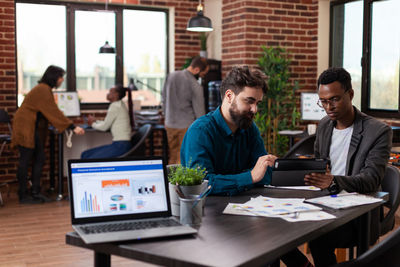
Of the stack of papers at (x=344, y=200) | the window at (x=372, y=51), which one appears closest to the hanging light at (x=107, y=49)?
the window at (x=372, y=51)

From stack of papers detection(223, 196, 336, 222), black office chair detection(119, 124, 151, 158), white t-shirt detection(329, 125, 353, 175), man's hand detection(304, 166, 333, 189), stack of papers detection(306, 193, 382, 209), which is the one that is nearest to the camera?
stack of papers detection(223, 196, 336, 222)

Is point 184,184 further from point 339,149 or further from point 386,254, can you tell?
point 339,149

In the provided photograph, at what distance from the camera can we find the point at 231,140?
8.78 ft

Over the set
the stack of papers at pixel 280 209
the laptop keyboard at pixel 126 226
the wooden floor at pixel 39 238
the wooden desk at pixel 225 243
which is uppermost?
the laptop keyboard at pixel 126 226

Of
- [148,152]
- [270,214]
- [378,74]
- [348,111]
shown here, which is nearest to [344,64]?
[378,74]

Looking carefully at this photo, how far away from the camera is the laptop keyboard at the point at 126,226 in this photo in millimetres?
1775

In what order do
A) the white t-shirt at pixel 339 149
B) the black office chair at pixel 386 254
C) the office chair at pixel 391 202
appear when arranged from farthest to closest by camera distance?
the white t-shirt at pixel 339 149, the office chair at pixel 391 202, the black office chair at pixel 386 254

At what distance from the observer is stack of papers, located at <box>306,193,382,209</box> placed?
2.26 m

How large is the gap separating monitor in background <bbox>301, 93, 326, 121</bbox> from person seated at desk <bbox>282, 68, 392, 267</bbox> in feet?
10.2

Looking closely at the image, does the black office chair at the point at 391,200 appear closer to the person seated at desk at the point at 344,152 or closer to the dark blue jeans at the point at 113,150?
the person seated at desk at the point at 344,152

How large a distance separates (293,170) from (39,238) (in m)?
2.72

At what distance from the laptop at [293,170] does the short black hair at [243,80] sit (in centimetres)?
38

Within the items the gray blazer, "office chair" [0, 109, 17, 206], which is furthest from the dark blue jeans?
the gray blazer

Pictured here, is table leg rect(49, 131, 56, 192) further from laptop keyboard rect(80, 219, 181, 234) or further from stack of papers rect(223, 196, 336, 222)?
laptop keyboard rect(80, 219, 181, 234)
